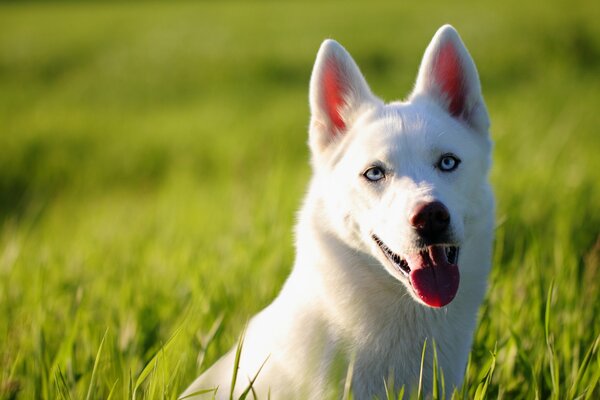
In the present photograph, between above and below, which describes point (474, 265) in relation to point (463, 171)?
below

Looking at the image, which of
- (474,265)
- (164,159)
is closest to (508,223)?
(474,265)

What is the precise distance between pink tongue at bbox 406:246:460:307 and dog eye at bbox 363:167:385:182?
37 cm

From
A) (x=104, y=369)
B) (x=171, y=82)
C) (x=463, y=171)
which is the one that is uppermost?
(x=463, y=171)

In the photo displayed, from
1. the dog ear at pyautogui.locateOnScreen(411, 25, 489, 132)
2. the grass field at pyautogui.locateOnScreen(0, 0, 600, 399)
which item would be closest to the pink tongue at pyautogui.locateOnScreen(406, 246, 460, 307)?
the grass field at pyautogui.locateOnScreen(0, 0, 600, 399)

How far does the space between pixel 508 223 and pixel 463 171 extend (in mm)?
2252

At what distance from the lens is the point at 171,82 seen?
1611 centimetres

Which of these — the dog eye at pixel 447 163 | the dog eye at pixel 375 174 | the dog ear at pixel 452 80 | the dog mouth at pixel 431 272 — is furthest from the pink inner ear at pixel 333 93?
the dog mouth at pixel 431 272

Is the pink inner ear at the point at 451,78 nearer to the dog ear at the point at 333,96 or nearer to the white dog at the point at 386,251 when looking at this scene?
the white dog at the point at 386,251

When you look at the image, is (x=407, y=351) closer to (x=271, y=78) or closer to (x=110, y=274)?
(x=110, y=274)

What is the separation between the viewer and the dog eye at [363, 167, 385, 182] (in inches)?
95.3

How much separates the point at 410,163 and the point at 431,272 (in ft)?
1.46

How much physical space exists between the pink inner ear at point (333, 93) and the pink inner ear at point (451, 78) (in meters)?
0.45

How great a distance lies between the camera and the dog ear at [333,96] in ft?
8.69

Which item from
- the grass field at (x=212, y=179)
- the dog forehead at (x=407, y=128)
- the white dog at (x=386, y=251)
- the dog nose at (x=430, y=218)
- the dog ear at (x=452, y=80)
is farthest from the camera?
the grass field at (x=212, y=179)
